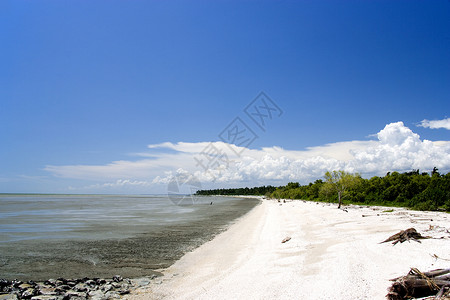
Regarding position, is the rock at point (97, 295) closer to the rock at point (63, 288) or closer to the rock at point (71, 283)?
the rock at point (63, 288)

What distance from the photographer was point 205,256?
15.9 m

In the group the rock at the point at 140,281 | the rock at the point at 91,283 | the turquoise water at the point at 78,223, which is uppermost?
the rock at the point at 91,283

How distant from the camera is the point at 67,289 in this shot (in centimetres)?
1013

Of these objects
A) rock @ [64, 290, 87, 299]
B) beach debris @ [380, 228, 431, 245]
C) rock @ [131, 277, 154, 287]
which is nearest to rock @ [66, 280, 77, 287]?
rock @ [64, 290, 87, 299]

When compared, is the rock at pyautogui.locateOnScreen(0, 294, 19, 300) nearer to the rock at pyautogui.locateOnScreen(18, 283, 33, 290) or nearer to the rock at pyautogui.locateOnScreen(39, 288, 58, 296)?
the rock at pyautogui.locateOnScreen(18, 283, 33, 290)

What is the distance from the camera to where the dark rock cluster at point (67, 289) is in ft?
30.5

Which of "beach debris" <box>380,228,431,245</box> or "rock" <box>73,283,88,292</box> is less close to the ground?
"beach debris" <box>380,228,431,245</box>

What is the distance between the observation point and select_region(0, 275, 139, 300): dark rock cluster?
929 cm

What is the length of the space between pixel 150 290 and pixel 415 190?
173 feet

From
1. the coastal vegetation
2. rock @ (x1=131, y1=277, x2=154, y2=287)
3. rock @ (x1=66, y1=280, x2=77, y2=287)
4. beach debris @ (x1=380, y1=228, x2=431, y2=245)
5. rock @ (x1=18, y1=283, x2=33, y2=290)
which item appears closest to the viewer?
rock @ (x1=18, y1=283, x2=33, y2=290)

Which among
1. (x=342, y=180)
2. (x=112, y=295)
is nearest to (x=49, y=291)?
(x=112, y=295)

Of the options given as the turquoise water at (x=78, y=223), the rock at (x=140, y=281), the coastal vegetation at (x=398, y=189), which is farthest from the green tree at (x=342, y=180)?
the rock at (x=140, y=281)

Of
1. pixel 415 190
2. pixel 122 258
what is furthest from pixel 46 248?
pixel 415 190

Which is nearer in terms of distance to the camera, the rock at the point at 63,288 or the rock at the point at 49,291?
the rock at the point at 49,291
